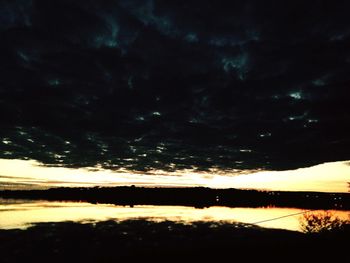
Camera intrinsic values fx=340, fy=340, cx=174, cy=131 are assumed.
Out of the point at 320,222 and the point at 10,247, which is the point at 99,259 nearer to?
the point at 10,247

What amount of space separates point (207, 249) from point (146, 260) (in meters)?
6.12

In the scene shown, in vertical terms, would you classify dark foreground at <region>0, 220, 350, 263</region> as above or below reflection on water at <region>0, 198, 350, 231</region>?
below

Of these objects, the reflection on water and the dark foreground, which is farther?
the reflection on water

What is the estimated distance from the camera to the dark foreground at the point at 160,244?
23.5 meters

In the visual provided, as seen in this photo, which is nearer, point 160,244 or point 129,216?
point 160,244

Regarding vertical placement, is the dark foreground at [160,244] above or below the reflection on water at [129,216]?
below

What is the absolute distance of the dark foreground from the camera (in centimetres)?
2348

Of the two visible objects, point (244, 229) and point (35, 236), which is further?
point (244, 229)

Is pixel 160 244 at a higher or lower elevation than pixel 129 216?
lower

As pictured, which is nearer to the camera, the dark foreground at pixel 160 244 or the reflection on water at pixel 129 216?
the dark foreground at pixel 160 244

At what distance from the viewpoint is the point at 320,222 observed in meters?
→ 36.8

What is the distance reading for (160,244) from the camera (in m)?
31.8

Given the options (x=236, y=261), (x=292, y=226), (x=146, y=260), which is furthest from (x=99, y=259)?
(x=292, y=226)

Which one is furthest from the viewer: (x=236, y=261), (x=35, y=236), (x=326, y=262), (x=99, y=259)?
(x=35, y=236)
